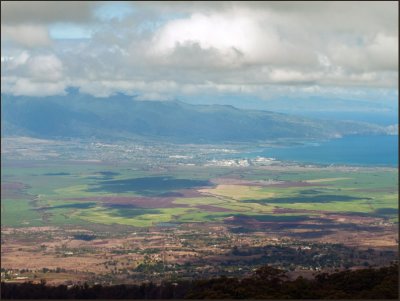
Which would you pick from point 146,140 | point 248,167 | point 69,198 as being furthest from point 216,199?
point 146,140

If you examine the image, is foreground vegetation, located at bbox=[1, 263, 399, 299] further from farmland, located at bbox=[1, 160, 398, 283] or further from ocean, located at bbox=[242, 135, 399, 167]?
ocean, located at bbox=[242, 135, 399, 167]

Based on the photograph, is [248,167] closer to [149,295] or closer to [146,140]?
[146,140]

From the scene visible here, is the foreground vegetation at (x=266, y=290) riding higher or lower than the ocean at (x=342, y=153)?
lower

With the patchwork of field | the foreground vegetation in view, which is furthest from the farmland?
the foreground vegetation

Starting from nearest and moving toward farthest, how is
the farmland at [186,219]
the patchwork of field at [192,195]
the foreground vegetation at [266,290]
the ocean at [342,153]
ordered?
the foreground vegetation at [266,290], the farmland at [186,219], the patchwork of field at [192,195], the ocean at [342,153]

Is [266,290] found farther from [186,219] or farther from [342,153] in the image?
[342,153]

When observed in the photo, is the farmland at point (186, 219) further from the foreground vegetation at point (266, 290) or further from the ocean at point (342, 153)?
the ocean at point (342, 153)

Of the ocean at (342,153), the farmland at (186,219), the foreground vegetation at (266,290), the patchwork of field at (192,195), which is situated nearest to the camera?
the foreground vegetation at (266,290)

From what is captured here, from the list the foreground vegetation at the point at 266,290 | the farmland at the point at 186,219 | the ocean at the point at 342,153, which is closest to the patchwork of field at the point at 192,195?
the farmland at the point at 186,219
